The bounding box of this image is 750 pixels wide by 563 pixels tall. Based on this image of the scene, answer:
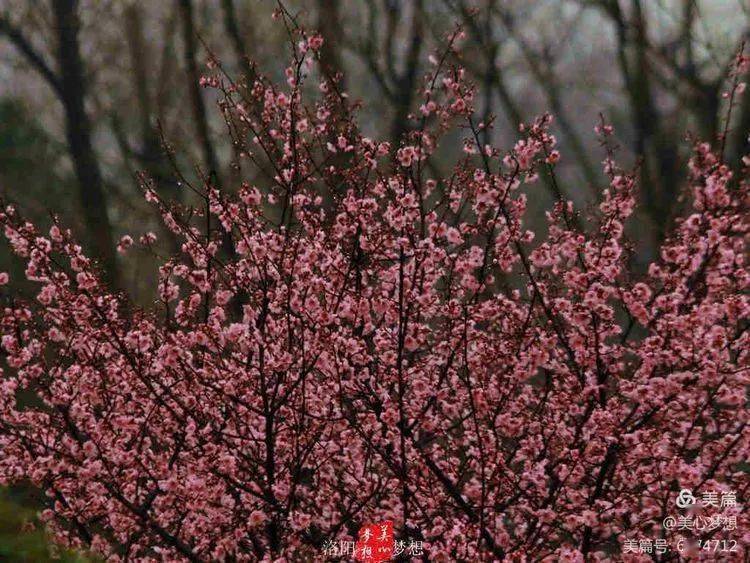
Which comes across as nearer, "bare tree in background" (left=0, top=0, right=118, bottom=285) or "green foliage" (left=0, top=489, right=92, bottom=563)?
"green foliage" (left=0, top=489, right=92, bottom=563)

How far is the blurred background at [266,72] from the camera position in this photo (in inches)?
448

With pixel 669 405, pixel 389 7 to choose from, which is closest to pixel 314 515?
pixel 669 405

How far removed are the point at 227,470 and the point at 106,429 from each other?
3.13ft

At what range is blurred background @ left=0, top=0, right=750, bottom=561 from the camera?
37.4 feet
